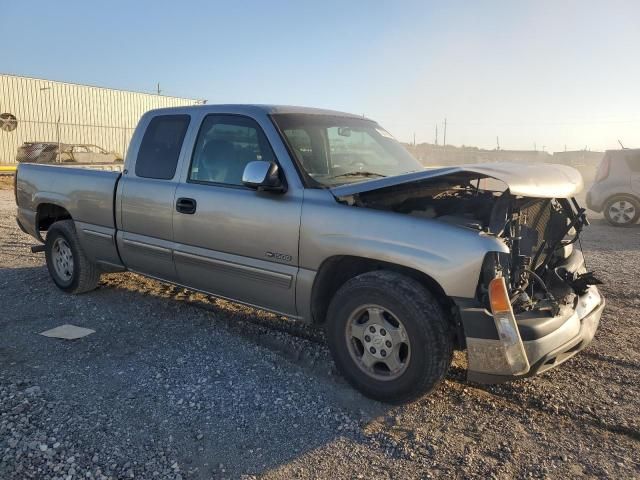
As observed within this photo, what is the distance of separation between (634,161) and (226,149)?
10.5 metres

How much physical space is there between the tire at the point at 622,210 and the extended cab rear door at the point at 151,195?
1035 cm

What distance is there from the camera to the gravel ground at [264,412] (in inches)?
112

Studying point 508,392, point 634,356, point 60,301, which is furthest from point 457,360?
point 60,301

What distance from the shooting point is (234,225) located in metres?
4.09

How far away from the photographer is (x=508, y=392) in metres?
3.70

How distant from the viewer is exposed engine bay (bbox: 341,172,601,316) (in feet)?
11.1

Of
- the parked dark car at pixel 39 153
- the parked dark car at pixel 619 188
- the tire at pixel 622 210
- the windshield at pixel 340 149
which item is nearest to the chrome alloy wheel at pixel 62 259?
the windshield at pixel 340 149

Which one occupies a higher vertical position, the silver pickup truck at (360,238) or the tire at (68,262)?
the silver pickup truck at (360,238)

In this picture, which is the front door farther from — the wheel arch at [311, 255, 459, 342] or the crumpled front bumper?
the crumpled front bumper

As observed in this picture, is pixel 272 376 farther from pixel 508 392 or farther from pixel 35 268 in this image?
pixel 35 268

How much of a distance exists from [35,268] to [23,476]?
4.90m

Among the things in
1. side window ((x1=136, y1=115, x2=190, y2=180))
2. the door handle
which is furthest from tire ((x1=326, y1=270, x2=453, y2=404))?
side window ((x1=136, y1=115, x2=190, y2=180))

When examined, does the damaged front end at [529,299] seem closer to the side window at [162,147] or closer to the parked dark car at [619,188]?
the side window at [162,147]

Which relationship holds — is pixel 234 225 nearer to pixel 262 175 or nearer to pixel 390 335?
pixel 262 175
